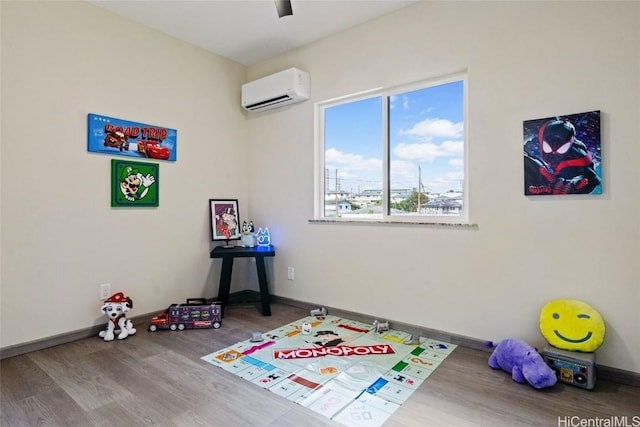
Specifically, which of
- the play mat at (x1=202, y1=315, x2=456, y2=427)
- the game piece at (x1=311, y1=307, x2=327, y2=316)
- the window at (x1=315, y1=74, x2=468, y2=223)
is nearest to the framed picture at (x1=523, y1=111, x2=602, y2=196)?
the window at (x1=315, y1=74, x2=468, y2=223)

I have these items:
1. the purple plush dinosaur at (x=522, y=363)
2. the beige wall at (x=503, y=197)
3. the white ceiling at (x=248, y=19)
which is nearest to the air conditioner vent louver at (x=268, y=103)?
the beige wall at (x=503, y=197)

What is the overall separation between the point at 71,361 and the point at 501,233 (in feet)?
9.87

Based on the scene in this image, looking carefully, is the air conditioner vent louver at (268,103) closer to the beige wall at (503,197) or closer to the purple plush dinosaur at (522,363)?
the beige wall at (503,197)

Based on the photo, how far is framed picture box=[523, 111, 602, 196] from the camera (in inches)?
83.7

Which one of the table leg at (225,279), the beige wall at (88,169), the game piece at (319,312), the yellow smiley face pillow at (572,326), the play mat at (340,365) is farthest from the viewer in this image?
the table leg at (225,279)

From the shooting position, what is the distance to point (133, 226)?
10.3 feet

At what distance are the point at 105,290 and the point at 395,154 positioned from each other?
266cm

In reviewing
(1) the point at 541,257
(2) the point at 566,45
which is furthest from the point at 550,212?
(2) the point at 566,45

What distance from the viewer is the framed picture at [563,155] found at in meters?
2.13

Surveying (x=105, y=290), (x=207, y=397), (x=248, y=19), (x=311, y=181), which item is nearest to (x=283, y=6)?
(x=248, y=19)

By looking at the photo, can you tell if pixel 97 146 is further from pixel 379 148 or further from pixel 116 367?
pixel 379 148

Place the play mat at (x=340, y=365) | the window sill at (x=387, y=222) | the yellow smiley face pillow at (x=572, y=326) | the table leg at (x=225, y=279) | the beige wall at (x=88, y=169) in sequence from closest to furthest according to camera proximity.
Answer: the play mat at (x=340, y=365) → the yellow smiley face pillow at (x=572, y=326) → the beige wall at (x=88, y=169) → the window sill at (x=387, y=222) → the table leg at (x=225, y=279)

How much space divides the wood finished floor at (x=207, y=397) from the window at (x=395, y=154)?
1193 mm

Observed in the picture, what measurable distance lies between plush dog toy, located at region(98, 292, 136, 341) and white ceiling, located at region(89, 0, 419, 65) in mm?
2326
